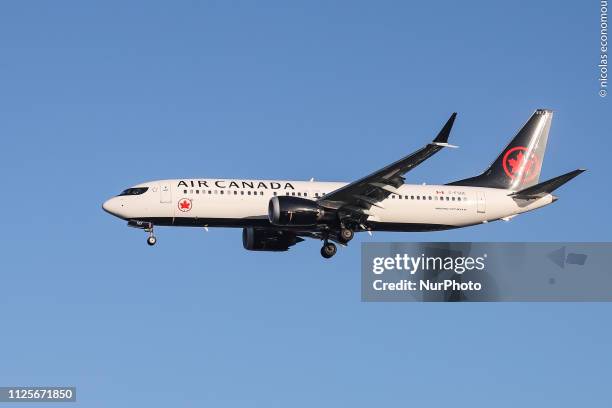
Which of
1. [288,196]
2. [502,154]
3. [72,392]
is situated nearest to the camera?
[72,392]

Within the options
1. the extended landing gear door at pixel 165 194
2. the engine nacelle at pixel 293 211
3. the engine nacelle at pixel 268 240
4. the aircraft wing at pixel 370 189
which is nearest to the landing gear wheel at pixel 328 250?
the engine nacelle at pixel 268 240

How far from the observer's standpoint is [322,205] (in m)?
60.9

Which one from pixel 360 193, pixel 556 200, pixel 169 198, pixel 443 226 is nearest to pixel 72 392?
pixel 169 198

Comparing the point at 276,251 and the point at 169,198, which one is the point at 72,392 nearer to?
the point at 169,198

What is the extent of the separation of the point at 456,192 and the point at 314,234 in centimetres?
827

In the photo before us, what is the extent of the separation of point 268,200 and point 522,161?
16.6 metres

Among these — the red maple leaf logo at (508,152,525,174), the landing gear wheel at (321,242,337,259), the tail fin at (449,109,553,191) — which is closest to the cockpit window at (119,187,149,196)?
the landing gear wheel at (321,242,337,259)

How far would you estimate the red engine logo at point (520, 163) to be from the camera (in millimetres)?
68750

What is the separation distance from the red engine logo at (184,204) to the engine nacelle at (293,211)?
423 cm

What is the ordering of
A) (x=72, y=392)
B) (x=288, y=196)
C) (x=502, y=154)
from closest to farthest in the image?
1. (x=72, y=392)
2. (x=288, y=196)
3. (x=502, y=154)

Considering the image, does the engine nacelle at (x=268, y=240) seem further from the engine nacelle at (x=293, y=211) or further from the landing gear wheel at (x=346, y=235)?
the engine nacelle at (x=293, y=211)

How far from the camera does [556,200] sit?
66438 millimetres

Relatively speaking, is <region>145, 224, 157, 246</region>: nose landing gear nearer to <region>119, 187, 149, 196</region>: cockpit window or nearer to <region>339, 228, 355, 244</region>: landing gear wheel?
<region>119, 187, 149, 196</region>: cockpit window

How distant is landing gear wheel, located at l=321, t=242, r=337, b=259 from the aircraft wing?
287 cm
